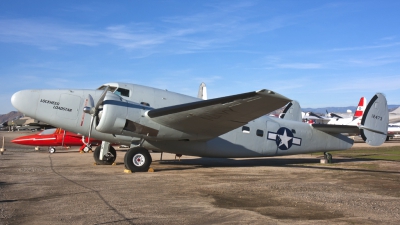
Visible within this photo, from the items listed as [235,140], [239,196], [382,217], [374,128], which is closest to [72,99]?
[235,140]

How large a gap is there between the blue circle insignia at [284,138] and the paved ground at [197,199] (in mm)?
3693

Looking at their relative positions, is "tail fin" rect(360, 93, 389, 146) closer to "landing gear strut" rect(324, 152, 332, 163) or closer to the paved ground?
"landing gear strut" rect(324, 152, 332, 163)

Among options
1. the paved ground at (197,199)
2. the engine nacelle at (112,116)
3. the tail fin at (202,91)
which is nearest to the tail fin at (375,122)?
the paved ground at (197,199)

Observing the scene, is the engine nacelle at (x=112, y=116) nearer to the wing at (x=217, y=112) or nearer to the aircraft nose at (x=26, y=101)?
the wing at (x=217, y=112)

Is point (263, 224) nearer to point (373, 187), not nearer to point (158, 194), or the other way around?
point (158, 194)

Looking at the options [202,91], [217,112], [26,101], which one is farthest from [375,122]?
[26,101]

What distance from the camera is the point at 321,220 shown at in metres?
6.14

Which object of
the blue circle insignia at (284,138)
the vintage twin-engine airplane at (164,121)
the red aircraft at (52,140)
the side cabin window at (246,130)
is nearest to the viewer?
the vintage twin-engine airplane at (164,121)

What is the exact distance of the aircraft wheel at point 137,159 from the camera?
12867 mm

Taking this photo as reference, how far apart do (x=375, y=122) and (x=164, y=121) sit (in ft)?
29.8

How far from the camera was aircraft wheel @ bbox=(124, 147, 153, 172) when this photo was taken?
12.9m

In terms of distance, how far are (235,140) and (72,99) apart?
20.2ft

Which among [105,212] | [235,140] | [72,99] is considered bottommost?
[105,212]

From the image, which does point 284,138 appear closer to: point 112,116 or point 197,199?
point 112,116
